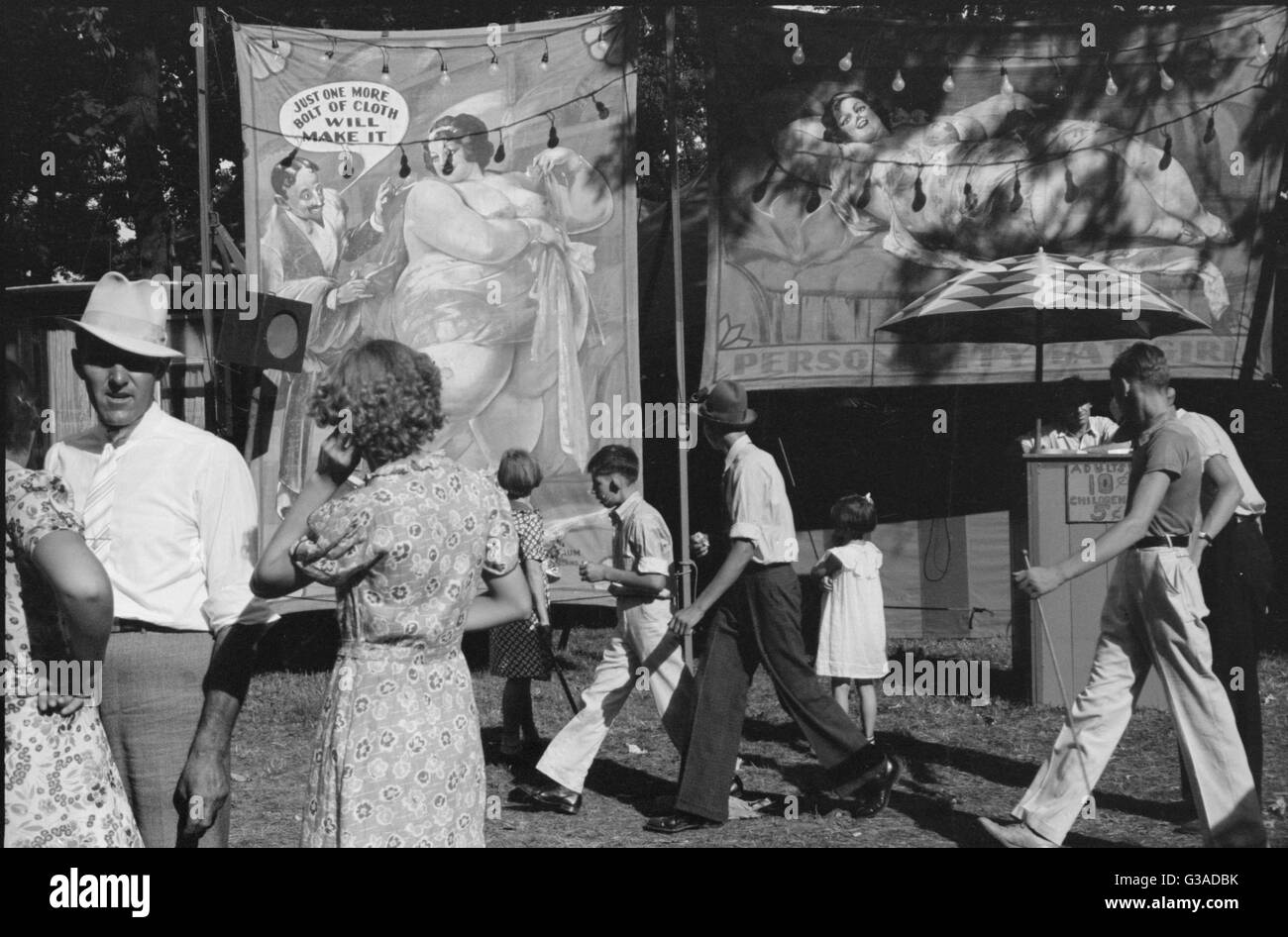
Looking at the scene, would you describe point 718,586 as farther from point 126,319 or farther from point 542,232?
point 542,232

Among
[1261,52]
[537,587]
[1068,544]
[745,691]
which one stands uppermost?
[1261,52]

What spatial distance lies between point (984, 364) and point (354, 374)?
25.3 ft

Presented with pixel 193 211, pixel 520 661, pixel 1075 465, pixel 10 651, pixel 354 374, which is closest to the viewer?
pixel 10 651

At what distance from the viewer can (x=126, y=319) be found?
3.74 m

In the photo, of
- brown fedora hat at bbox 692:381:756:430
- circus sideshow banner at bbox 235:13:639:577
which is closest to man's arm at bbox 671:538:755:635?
brown fedora hat at bbox 692:381:756:430

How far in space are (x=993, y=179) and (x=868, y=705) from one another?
195 inches

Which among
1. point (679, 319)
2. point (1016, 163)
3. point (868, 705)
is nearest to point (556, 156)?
A: point (679, 319)

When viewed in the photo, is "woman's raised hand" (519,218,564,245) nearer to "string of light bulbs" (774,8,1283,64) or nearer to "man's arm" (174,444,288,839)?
"string of light bulbs" (774,8,1283,64)

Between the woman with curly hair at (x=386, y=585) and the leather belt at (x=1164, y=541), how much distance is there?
2.96 m

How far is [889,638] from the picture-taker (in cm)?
1171

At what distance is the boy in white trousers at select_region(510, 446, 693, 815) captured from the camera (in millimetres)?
6301

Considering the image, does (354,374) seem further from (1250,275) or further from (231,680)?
(1250,275)
